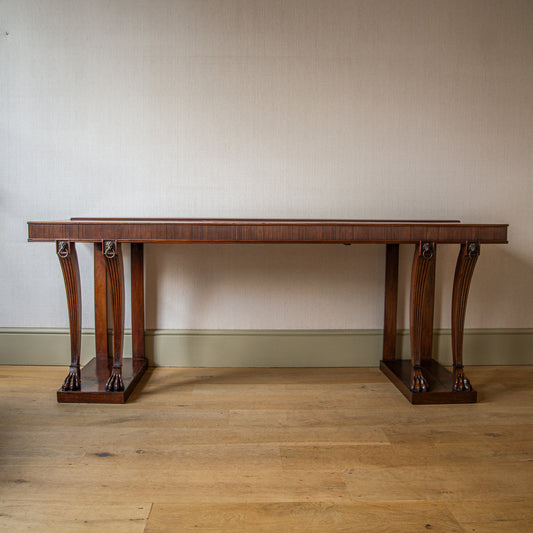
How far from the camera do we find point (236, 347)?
2.28 meters

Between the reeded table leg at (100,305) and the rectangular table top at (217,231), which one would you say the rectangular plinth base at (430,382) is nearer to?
the rectangular table top at (217,231)

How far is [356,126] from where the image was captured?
221 cm

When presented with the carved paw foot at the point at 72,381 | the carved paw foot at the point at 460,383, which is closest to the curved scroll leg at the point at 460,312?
the carved paw foot at the point at 460,383

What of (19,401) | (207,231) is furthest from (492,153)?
(19,401)

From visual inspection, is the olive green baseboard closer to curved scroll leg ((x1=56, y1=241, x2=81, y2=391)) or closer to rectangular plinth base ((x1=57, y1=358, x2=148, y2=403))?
rectangular plinth base ((x1=57, y1=358, x2=148, y2=403))

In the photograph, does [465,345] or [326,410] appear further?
[465,345]

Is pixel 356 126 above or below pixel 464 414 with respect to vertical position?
above

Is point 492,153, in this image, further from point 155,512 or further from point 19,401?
point 19,401

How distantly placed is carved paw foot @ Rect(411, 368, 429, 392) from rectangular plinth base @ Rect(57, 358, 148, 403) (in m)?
1.20

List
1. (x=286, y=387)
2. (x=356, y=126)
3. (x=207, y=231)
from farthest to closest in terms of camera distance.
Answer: (x=356, y=126) < (x=286, y=387) < (x=207, y=231)

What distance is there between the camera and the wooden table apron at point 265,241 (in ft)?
5.61

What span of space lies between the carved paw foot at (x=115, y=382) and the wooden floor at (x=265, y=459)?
0.09 meters

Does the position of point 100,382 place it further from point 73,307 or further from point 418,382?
point 418,382

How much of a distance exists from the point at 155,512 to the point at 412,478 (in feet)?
2.39
